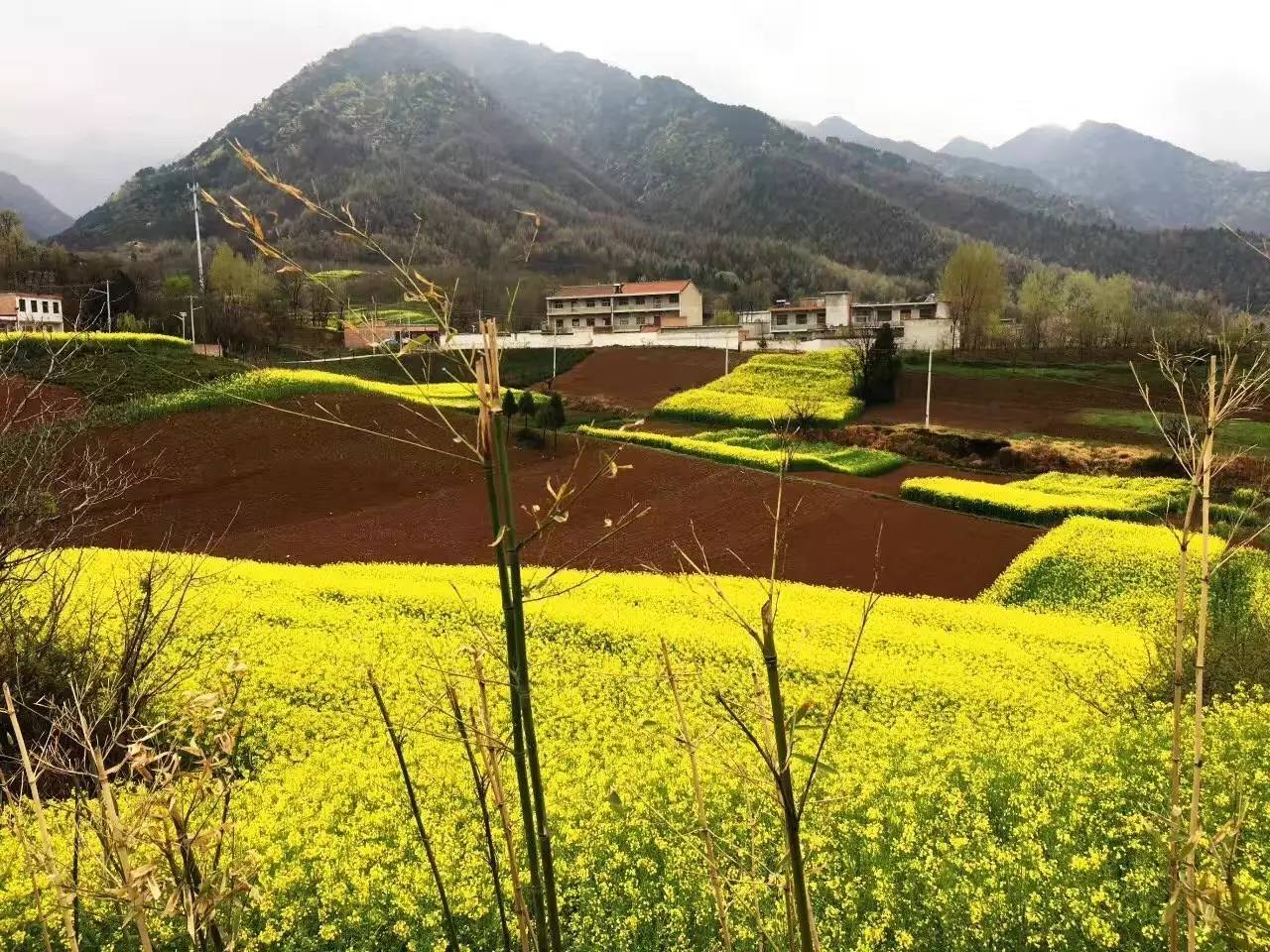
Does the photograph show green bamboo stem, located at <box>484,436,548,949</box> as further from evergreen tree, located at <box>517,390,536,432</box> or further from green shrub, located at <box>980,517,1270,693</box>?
evergreen tree, located at <box>517,390,536,432</box>

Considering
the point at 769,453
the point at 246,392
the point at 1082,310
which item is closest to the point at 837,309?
the point at 1082,310

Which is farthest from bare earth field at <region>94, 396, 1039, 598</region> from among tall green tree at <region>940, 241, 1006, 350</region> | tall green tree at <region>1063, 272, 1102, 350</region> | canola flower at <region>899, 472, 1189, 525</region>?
tall green tree at <region>940, 241, 1006, 350</region>

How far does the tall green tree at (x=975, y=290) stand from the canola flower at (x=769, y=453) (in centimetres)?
3877

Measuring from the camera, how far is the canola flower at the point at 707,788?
5.39m

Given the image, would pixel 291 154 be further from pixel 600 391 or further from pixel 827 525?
pixel 827 525

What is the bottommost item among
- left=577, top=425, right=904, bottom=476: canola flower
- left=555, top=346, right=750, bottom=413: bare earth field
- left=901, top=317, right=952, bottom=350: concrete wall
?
left=577, top=425, right=904, bottom=476: canola flower

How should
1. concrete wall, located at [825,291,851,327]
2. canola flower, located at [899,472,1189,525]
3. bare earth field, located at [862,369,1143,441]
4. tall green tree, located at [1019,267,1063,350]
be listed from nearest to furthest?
canola flower, located at [899,472,1189,525] < bare earth field, located at [862,369,1143,441] < tall green tree, located at [1019,267,1063,350] < concrete wall, located at [825,291,851,327]

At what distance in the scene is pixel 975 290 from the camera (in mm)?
67438

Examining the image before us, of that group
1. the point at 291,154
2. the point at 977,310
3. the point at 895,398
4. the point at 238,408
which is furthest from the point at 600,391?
the point at 291,154

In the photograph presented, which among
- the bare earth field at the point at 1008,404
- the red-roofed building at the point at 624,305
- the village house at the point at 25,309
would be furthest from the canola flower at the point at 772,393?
the village house at the point at 25,309

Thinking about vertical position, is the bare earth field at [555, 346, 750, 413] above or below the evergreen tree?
above

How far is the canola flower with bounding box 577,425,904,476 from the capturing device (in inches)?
1147

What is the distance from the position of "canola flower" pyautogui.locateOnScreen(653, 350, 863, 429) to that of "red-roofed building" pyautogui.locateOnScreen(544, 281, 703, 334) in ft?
101

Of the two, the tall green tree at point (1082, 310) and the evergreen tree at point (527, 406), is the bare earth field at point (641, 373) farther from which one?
the tall green tree at point (1082, 310)
